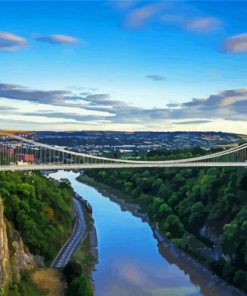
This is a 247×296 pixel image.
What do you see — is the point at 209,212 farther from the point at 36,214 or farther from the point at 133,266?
the point at 36,214

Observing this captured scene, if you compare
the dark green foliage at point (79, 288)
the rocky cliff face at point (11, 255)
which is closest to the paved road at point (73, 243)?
the rocky cliff face at point (11, 255)

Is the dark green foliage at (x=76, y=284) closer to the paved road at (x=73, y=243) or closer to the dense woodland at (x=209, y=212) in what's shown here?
the paved road at (x=73, y=243)

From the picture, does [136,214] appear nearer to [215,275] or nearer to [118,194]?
[118,194]

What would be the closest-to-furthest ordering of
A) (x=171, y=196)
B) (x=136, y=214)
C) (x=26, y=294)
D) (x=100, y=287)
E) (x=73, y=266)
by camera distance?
(x=26, y=294), (x=73, y=266), (x=100, y=287), (x=171, y=196), (x=136, y=214)

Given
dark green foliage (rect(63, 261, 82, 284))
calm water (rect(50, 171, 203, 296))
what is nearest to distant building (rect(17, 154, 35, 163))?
calm water (rect(50, 171, 203, 296))

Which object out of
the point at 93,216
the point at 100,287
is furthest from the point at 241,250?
the point at 93,216

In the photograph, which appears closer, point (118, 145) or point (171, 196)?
point (171, 196)
